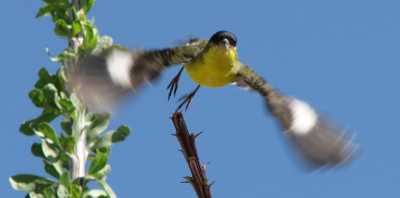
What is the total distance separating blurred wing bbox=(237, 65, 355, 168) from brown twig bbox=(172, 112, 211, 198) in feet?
2.01

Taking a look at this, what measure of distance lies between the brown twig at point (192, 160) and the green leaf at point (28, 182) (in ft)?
4.12

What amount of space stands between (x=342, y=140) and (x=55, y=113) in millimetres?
1166

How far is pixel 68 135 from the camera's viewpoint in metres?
3.05

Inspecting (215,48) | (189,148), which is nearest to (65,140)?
(215,48)

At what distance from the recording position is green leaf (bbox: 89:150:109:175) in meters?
2.95

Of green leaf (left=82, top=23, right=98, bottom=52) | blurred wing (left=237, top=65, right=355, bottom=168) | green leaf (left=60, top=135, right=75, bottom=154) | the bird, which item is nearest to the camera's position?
blurred wing (left=237, top=65, right=355, bottom=168)

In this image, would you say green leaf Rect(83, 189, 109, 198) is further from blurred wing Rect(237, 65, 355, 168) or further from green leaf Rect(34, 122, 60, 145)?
blurred wing Rect(237, 65, 355, 168)

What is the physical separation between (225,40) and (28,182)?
916 mm

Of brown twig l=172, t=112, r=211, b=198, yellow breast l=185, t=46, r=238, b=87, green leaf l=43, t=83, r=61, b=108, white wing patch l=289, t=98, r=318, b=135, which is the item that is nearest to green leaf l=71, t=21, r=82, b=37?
green leaf l=43, t=83, r=61, b=108

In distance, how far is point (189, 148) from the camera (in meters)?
1.82

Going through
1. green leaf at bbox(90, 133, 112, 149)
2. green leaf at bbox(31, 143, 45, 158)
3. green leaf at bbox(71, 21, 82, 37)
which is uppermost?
green leaf at bbox(71, 21, 82, 37)

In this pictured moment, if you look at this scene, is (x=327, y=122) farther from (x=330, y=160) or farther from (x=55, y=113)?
(x=55, y=113)

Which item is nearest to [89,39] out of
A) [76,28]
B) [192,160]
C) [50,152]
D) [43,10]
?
[76,28]

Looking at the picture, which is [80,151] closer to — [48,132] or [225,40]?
[48,132]
